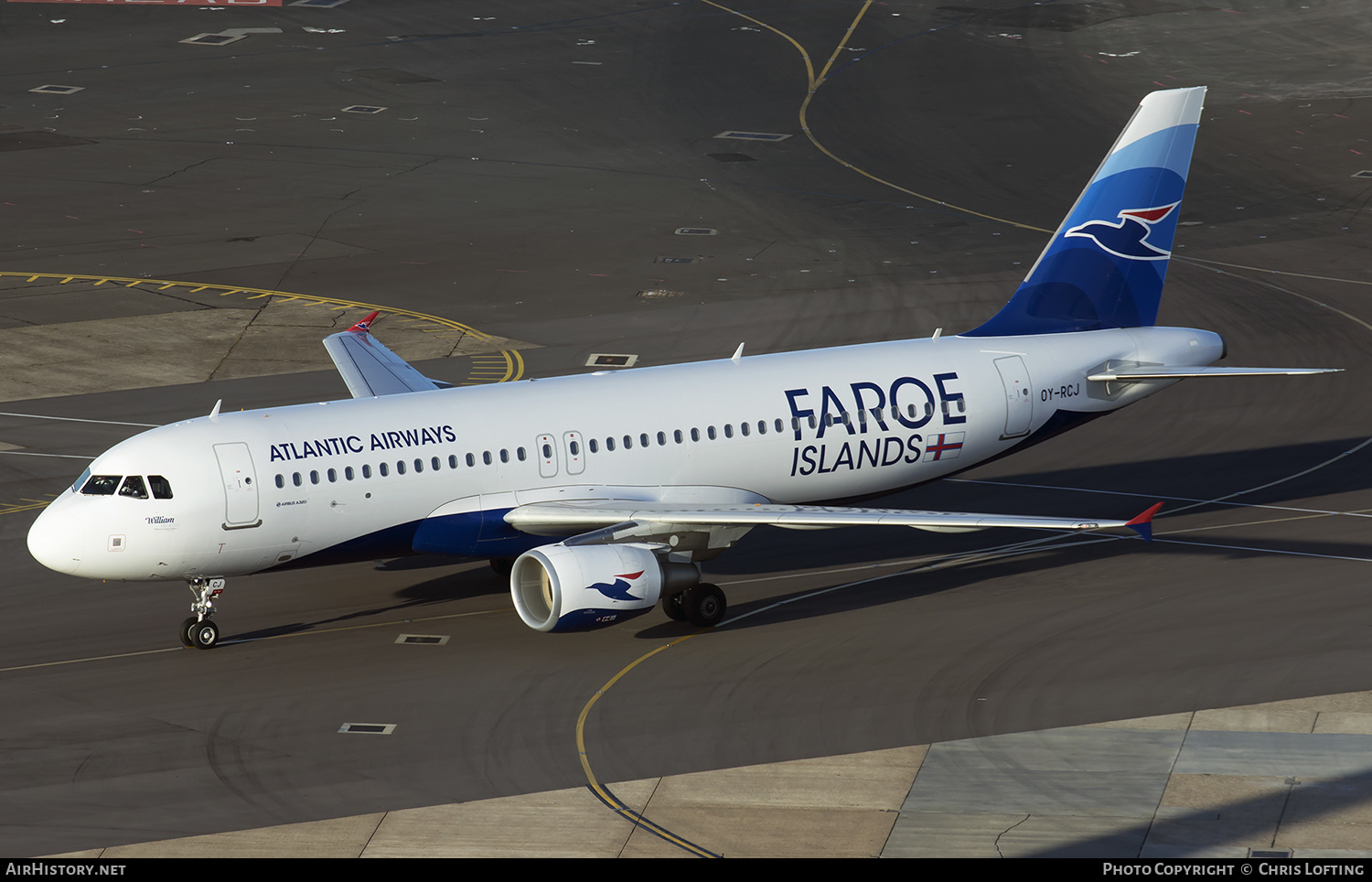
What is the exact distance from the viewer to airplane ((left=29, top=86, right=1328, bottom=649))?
34.8m

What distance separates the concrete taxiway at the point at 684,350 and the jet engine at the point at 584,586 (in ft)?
4.30

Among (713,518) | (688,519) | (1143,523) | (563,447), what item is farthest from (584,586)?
(1143,523)

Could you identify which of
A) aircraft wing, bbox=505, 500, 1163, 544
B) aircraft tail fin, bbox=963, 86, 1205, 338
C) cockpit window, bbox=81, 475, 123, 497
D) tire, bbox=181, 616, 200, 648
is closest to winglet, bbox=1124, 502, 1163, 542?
aircraft wing, bbox=505, 500, 1163, 544

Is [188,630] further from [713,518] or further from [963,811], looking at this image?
[963,811]

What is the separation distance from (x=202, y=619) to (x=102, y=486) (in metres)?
3.59

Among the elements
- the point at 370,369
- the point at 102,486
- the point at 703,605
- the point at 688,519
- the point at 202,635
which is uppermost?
the point at 102,486

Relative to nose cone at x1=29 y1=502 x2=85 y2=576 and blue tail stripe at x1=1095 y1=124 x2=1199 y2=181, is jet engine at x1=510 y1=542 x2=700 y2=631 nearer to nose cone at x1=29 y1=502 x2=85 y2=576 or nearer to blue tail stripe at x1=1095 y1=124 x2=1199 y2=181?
nose cone at x1=29 y1=502 x2=85 y2=576

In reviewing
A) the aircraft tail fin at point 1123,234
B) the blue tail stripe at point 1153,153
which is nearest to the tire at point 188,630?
the aircraft tail fin at point 1123,234

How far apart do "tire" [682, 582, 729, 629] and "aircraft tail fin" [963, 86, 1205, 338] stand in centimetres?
1150

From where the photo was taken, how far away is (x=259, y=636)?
37.0 m

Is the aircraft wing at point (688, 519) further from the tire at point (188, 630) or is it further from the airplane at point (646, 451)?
the tire at point (188, 630)

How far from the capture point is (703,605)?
3694 centimetres

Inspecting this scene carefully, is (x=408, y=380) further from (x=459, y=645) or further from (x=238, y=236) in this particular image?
(x=238, y=236)

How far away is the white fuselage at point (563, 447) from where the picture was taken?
35.0m
